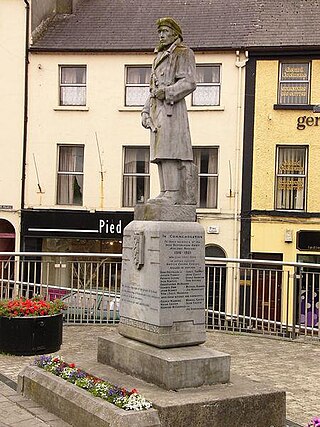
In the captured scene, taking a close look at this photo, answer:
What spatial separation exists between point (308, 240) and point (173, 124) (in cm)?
1471

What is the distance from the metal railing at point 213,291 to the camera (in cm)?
1239

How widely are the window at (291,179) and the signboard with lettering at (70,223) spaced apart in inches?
204

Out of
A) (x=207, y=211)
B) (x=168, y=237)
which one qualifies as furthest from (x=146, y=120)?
(x=207, y=211)

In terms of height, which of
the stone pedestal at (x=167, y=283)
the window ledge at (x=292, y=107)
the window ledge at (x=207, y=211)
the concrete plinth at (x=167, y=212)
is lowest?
the stone pedestal at (x=167, y=283)

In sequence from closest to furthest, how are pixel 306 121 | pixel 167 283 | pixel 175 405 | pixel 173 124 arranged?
pixel 175 405
pixel 167 283
pixel 173 124
pixel 306 121

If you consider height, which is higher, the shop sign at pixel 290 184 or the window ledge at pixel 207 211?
the shop sign at pixel 290 184

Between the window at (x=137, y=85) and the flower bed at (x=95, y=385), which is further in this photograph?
the window at (x=137, y=85)

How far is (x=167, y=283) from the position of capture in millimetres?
7176

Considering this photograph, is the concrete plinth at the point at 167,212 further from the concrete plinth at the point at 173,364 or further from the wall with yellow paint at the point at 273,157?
the wall with yellow paint at the point at 273,157

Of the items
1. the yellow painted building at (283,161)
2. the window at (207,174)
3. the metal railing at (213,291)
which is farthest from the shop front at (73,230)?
the metal railing at (213,291)

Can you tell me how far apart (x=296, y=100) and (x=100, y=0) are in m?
8.72

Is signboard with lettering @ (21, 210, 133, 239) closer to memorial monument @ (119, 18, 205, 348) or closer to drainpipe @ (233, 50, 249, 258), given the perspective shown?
drainpipe @ (233, 50, 249, 258)

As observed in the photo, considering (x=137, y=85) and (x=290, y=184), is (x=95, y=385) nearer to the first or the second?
(x=290, y=184)

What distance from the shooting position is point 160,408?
245 inches
